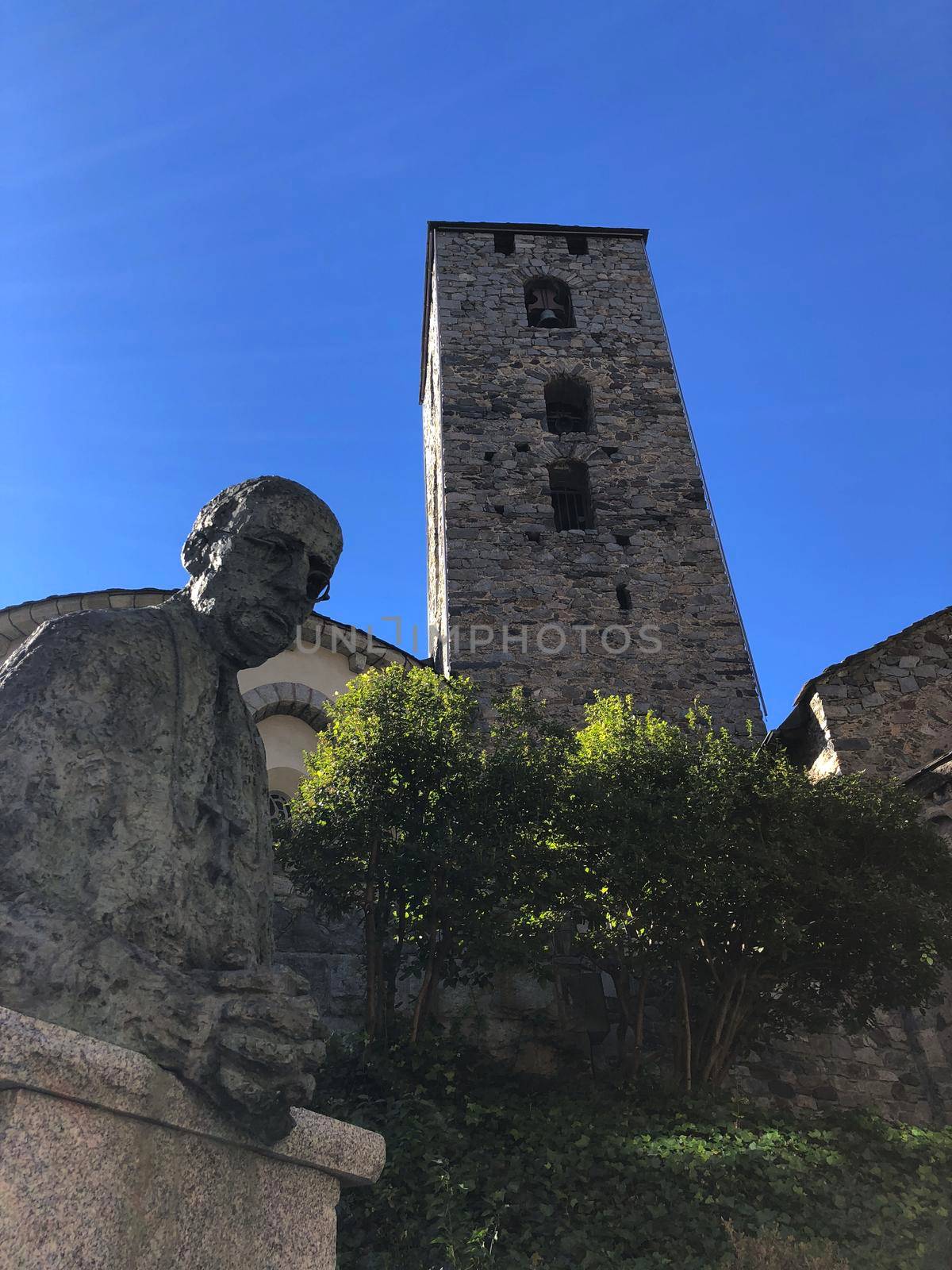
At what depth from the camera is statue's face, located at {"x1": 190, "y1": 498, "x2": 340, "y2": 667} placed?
2445 mm

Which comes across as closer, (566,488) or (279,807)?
(279,807)

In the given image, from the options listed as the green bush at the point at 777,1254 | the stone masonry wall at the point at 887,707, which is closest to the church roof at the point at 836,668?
the stone masonry wall at the point at 887,707

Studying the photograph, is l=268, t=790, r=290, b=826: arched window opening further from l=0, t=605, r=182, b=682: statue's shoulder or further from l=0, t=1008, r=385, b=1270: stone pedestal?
l=0, t=1008, r=385, b=1270: stone pedestal

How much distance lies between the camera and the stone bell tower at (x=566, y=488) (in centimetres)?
1347

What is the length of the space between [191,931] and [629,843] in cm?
585

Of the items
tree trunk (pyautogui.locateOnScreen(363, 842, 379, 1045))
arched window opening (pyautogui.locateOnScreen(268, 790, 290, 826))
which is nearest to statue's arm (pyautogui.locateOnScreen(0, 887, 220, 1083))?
tree trunk (pyautogui.locateOnScreen(363, 842, 379, 1045))

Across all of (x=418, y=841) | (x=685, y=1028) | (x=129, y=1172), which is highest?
(x=418, y=841)

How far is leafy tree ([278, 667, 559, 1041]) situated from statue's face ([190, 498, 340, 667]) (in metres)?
5.11

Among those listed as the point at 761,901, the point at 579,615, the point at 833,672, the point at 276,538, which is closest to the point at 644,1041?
the point at 761,901

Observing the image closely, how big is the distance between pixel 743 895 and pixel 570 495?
9487 millimetres

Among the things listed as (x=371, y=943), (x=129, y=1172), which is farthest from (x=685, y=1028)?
(x=129, y=1172)

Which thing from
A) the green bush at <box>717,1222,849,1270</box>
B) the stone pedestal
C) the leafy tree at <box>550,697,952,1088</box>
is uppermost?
the leafy tree at <box>550,697,952,1088</box>

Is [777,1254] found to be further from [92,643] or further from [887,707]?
[887,707]

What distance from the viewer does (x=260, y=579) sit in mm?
2490
